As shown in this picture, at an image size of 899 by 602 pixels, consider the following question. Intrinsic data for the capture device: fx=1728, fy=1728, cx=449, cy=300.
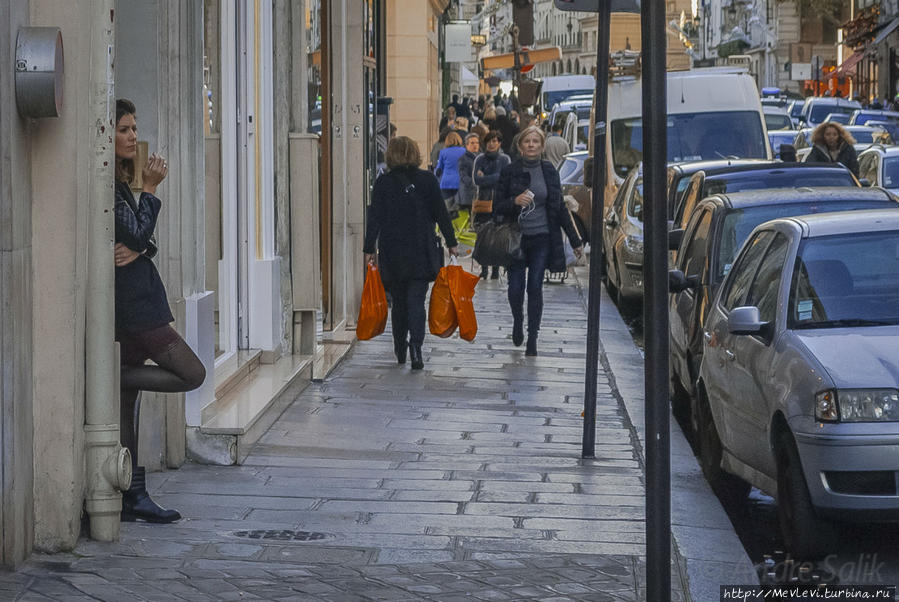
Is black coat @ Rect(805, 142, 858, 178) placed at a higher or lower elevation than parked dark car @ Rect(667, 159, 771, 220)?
higher

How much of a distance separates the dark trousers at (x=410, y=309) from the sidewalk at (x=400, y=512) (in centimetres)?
88

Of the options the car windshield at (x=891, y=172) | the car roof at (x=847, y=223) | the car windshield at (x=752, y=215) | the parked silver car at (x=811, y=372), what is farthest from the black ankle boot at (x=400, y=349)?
the car windshield at (x=891, y=172)

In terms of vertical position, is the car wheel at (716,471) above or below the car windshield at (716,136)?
below

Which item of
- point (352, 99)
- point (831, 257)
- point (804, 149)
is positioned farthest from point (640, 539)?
point (804, 149)

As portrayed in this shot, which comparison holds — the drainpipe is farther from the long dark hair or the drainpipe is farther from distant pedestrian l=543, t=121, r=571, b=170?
distant pedestrian l=543, t=121, r=571, b=170

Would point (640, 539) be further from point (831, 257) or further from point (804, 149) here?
point (804, 149)

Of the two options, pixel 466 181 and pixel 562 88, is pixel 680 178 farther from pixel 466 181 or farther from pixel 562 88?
pixel 562 88

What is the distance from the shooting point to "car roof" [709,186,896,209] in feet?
37.1

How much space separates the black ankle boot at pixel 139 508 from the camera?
7258mm

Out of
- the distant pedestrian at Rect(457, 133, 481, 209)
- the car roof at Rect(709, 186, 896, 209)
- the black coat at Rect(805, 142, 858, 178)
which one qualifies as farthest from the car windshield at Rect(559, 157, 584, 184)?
the car roof at Rect(709, 186, 896, 209)

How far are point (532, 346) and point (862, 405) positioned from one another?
23.2 ft

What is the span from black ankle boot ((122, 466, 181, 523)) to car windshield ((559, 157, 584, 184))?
61.9ft

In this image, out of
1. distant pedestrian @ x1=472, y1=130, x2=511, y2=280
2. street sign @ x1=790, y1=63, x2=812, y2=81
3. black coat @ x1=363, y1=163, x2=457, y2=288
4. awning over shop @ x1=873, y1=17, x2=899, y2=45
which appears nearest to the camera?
black coat @ x1=363, y1=163, x2=457, y2=288

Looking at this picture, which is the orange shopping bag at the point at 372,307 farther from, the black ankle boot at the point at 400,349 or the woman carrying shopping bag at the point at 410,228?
the black ankle boot at the point at 400,349
